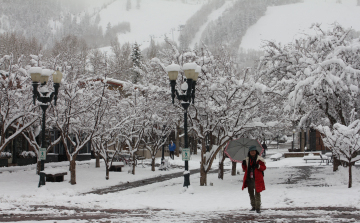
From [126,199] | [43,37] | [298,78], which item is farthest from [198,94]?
[43,37]

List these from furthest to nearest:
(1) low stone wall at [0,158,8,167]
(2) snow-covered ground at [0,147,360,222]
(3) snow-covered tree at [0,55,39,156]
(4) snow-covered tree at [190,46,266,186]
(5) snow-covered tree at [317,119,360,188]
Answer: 1. (1) low stone wall at [0,158,8,167]
2. (3) snow-covered tree at [0,55,39,156]
3. (4) snow-covered tree at [190,46,266,186]
4. (5) snow-covered tree at [317,119,360,188]
5. (2) snow-covered ground at [0,147,360,222]

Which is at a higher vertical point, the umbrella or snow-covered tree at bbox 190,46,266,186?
snow-covered tree at bbox 190,46,266,186

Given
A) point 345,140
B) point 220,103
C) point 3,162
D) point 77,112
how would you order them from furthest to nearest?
point 3,162, point 77,112, point 220,103, point 345,140

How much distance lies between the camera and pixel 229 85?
14625mm

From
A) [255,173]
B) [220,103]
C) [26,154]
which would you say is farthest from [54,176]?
[26,154]

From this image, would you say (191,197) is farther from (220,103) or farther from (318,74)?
(318,74)

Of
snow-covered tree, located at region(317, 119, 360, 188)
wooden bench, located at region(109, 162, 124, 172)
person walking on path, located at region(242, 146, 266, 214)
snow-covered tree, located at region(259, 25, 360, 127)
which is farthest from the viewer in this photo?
wooden bench, located at region(109, 162, 124, 172)

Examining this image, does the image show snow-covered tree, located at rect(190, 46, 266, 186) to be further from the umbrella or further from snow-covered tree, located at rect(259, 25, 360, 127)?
snow-covered tree, located at rect(259, 25, 360, 127)

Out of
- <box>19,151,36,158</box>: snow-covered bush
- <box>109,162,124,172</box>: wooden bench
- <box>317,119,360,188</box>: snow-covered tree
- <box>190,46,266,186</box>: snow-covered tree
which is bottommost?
<box>109,162,124,172</box>: wooden bench

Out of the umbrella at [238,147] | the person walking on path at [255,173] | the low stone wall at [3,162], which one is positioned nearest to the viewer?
the person walking on path at [255,173]

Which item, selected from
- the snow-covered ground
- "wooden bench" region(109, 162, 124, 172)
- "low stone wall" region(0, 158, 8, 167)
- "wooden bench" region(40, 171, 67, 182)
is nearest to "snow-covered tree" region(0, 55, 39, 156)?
"wooden bench" region(40, 171, 67, 182)

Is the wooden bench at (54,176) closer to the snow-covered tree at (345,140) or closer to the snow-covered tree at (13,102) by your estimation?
the snow-covered tree at (13,102)

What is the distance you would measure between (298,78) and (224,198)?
6.32m

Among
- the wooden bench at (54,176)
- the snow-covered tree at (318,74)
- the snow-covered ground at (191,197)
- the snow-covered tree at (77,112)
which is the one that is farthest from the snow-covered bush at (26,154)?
the snow-covered tree at (318,74)
